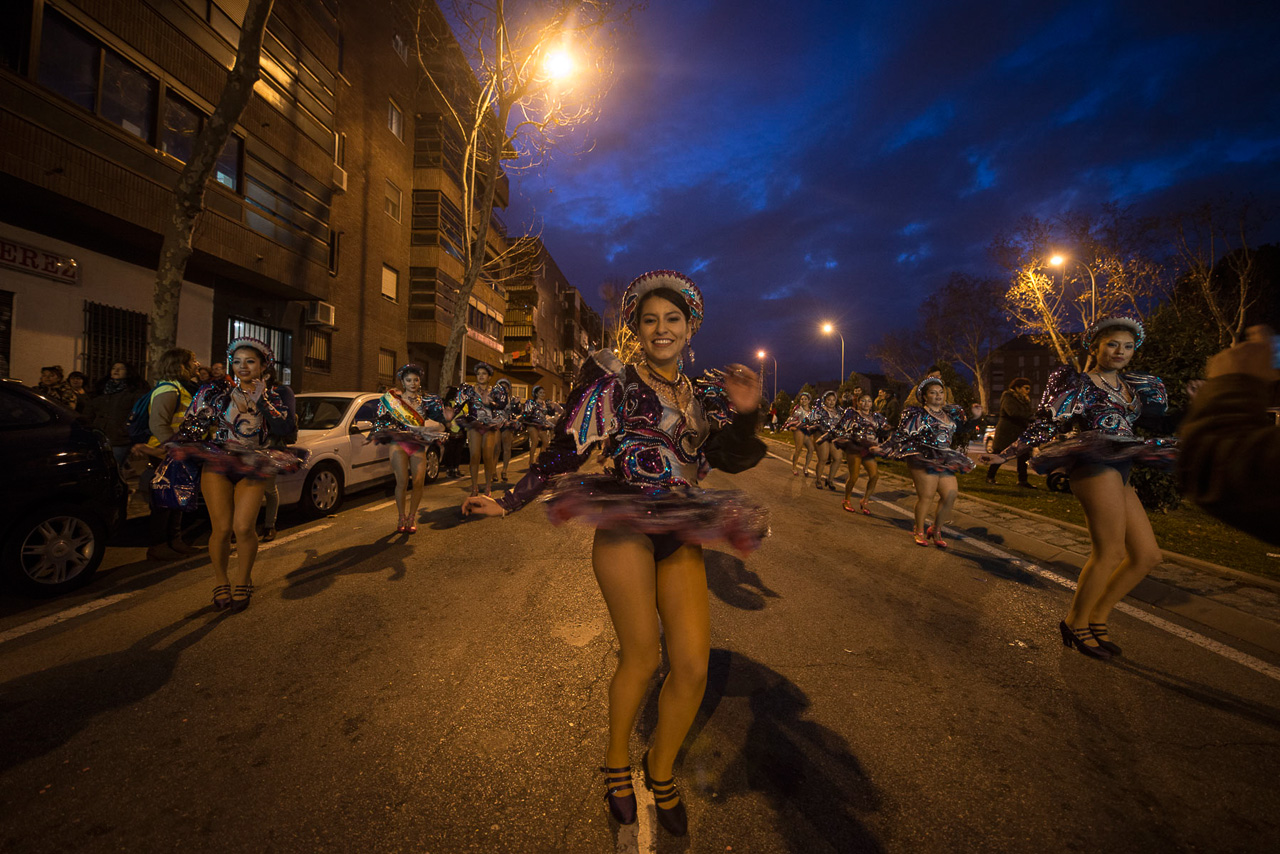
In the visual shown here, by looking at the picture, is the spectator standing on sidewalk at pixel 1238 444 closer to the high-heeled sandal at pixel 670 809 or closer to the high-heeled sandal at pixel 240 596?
the high-heeled sandal at pixel 670 809

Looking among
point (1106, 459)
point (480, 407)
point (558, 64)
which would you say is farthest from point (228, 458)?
point (558, 64)

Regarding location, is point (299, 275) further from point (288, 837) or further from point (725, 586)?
point (288, 837)

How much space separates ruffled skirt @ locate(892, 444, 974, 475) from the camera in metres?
6.13

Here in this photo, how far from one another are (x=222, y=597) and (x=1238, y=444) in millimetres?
5197

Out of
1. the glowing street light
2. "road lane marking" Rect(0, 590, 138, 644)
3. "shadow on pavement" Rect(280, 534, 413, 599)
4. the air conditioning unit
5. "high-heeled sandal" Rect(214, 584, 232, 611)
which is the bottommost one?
"road lane marking" Rect(0, 590, 138, 644)

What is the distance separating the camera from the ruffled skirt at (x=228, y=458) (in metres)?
3.90

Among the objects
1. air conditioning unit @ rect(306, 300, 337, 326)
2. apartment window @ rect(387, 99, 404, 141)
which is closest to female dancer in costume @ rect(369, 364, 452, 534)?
air conditioning unit @ rect(306, 300, 337, 326)

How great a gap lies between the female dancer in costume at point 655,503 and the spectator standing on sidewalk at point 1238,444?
121 centimetres

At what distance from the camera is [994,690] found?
2.99 m

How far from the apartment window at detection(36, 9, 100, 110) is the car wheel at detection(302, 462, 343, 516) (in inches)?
344

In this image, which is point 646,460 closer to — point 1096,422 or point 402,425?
point 1096,422

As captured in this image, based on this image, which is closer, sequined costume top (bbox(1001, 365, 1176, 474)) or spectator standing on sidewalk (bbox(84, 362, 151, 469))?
sequined costume top (bbox(1001, 365, 1176, 474))

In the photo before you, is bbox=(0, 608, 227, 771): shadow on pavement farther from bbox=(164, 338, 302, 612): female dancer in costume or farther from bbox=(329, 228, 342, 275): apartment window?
bbox=(329, 228, 342, 275): apartment window

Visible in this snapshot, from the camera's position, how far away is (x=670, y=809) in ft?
6.44
